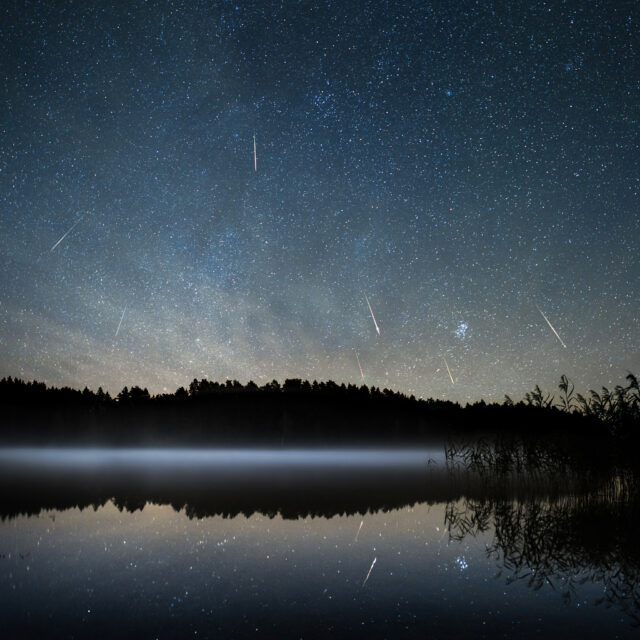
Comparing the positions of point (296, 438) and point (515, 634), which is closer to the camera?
point (515, 634)

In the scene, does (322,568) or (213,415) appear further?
(213,415)

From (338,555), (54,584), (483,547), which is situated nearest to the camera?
(54,584)

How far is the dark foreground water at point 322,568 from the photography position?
4867 millimetres

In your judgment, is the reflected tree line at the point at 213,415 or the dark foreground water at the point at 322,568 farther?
the reflected tree line at the point at 213,415

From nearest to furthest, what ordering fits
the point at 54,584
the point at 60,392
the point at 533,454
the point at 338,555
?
the point at 54,584
the point at 338,555
the point at 533,454
the point at 60,392

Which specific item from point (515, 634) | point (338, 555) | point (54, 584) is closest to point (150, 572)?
point (54, 584)

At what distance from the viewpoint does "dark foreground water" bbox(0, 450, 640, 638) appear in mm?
4867

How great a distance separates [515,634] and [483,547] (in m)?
4.06

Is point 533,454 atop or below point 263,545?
atop

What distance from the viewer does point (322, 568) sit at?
7.04 meters

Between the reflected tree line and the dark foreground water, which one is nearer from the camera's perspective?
the dark foreground water

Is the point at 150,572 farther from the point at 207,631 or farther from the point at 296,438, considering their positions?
the point at 296,438

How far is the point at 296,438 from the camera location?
101 metres

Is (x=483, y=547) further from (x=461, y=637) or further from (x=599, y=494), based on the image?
(x=599, y=494)
